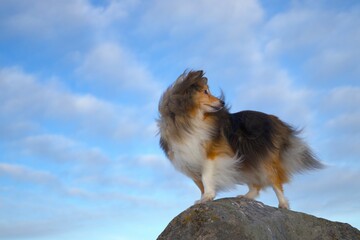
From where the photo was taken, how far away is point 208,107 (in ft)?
28.6

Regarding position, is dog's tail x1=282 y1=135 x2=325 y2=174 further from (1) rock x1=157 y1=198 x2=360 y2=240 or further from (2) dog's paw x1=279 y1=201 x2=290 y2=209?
(1) rock x1=157 y1=198 x2=360 y2=240

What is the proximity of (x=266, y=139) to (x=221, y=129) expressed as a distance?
0.97m

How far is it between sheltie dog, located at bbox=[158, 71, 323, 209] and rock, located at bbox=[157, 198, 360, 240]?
38.1 inches

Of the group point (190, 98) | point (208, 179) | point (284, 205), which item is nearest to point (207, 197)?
point (208, 179)

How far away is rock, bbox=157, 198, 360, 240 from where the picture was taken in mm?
6402

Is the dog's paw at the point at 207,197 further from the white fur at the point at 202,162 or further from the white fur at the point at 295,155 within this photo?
the white fur at the point at 295,155

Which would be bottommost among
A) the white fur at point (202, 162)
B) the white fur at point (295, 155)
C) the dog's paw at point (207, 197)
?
the dog's paw at point (207, 197)

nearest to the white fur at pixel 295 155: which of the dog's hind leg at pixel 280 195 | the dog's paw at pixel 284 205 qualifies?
the dog's hind leg at pixel 280 195

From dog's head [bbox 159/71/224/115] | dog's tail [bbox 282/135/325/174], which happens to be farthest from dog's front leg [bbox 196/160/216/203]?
dog's tail [bbox 282/135/325/174]

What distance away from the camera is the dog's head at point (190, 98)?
8.61 metres

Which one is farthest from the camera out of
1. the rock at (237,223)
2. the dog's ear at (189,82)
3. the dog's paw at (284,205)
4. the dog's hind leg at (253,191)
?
the dog's hind leg at (253,191)

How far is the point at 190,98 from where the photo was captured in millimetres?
8648

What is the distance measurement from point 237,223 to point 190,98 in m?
2.84

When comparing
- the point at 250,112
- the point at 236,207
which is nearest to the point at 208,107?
the point at 250,112
